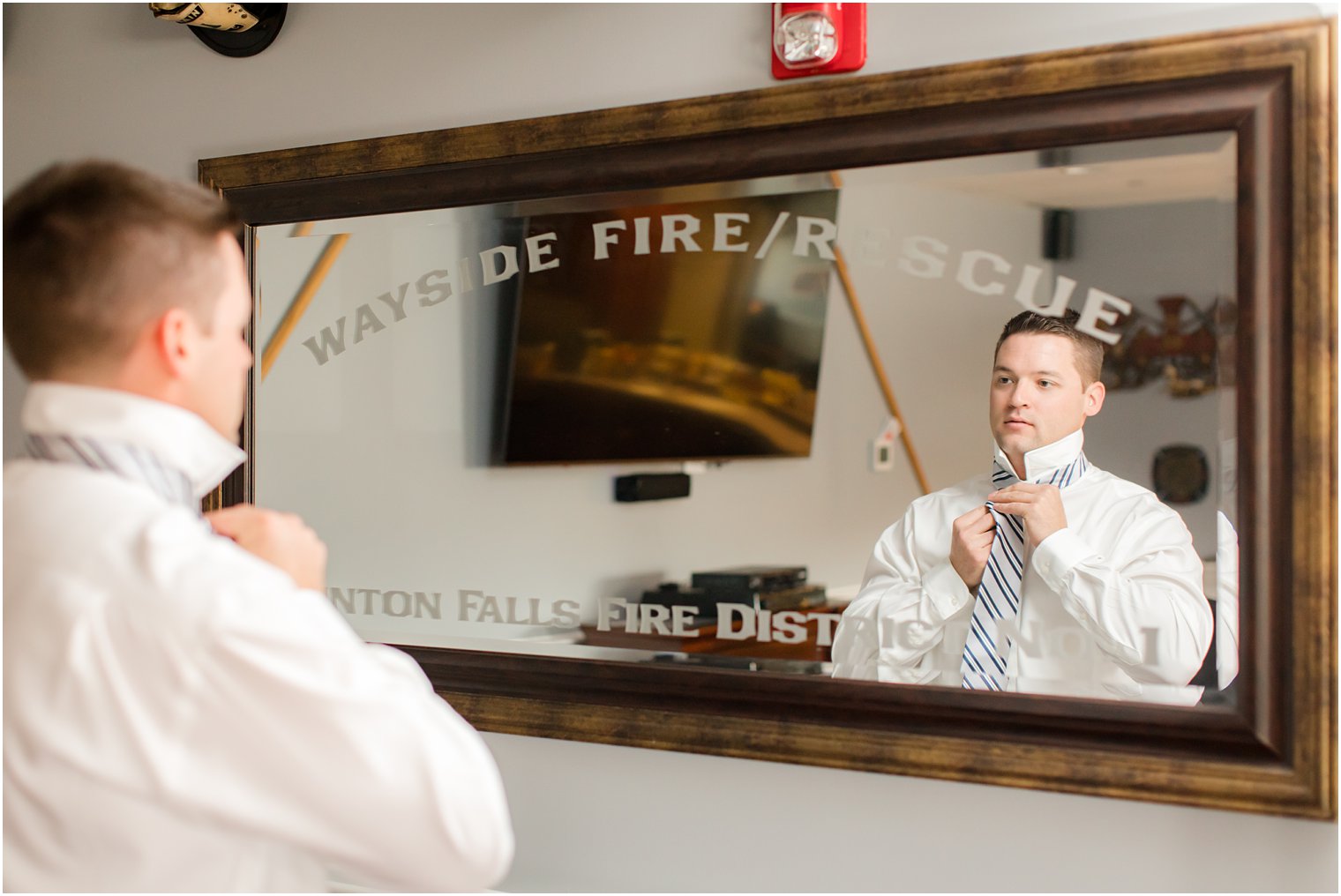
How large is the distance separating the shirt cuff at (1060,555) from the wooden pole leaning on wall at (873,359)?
0.74 ft

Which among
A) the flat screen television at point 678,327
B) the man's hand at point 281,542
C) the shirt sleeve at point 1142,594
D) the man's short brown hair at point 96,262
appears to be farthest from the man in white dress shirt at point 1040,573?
the man's short brown hair at point 96,262

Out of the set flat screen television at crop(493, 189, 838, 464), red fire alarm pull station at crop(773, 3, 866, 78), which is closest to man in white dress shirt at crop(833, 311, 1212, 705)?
flat screen television at crop(493, 189, 838, 464)

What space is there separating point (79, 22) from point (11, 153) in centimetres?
40

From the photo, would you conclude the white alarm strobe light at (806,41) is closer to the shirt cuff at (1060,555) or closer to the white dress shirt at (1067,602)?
the white dress shirt at (1067,602)

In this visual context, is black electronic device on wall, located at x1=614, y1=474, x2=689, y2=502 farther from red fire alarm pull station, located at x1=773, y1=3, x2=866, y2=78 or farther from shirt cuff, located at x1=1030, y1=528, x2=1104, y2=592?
red fire alarm pull station, located at x1=773, y1=3, x2=866, y2=78

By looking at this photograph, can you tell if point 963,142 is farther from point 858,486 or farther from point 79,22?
point 79,22

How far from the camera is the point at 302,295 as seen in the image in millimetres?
2648

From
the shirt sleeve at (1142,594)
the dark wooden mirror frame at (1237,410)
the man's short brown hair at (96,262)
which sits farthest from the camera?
the shirt sleeve at (1142,594)

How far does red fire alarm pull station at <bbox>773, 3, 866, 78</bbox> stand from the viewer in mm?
2135

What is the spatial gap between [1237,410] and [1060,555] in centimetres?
37

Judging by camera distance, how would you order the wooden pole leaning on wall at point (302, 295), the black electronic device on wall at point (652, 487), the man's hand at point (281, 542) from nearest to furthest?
the man's hand at point (281, 542) → the black electronic device on wall at point (652, 487) → the wooden pole leaning on wall at point (302, 295)

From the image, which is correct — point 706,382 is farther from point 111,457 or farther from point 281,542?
point 111,457

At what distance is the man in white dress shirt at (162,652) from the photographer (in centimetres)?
117

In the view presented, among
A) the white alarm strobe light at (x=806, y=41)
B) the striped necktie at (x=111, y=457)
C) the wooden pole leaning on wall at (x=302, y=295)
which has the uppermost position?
the white alarm strobe light at (x=806, y=41)
